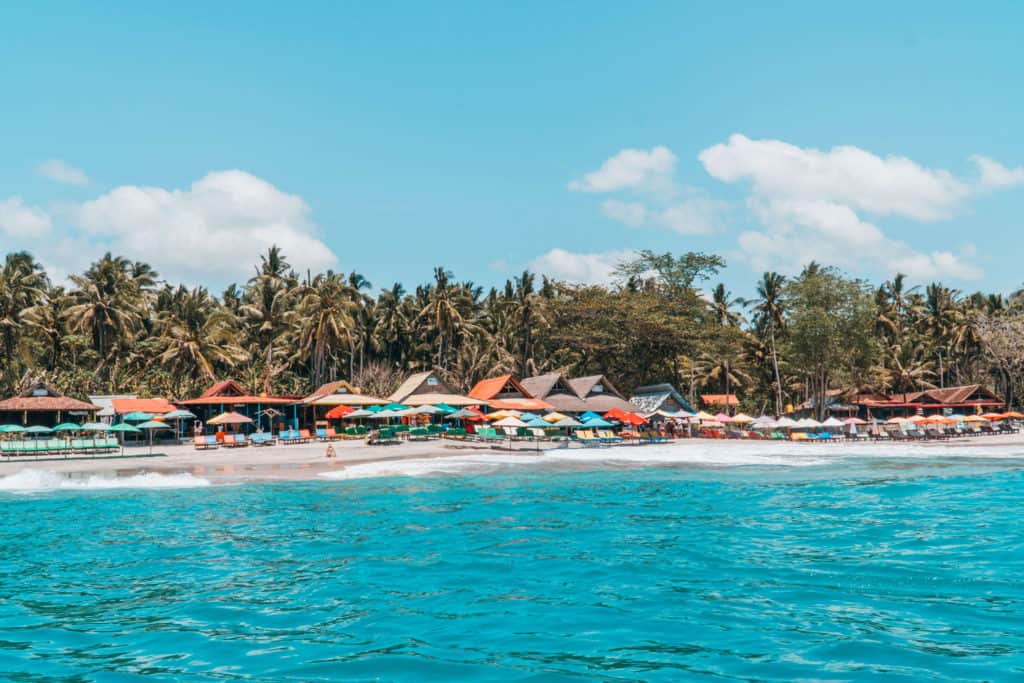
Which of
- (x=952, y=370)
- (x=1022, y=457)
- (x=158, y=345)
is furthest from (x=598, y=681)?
(x=952, y=370)

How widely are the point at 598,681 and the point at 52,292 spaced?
6760cm

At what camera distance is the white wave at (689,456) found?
99.6 feet

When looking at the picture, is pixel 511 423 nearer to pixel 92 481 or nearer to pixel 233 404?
pixel 92 481

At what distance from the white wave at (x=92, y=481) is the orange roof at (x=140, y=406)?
2294 centimetres

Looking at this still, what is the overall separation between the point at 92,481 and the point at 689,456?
2484 centimetres

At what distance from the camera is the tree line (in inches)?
2296

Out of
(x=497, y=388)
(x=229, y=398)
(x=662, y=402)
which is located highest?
(x=497, y=388)

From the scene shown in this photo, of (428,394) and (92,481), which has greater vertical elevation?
(428,394)

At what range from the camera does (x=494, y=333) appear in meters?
78.8

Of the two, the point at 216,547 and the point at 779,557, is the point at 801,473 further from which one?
the point at 216,547

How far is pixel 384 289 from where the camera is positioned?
78.1 m

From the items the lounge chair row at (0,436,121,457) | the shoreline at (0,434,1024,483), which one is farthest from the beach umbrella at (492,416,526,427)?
the lounge chair row at (0,436,121,457)

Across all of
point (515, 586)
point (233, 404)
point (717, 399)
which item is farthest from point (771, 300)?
point (515, 586)

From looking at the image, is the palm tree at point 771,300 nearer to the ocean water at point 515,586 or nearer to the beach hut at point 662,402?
the beach hut at point 662,402
